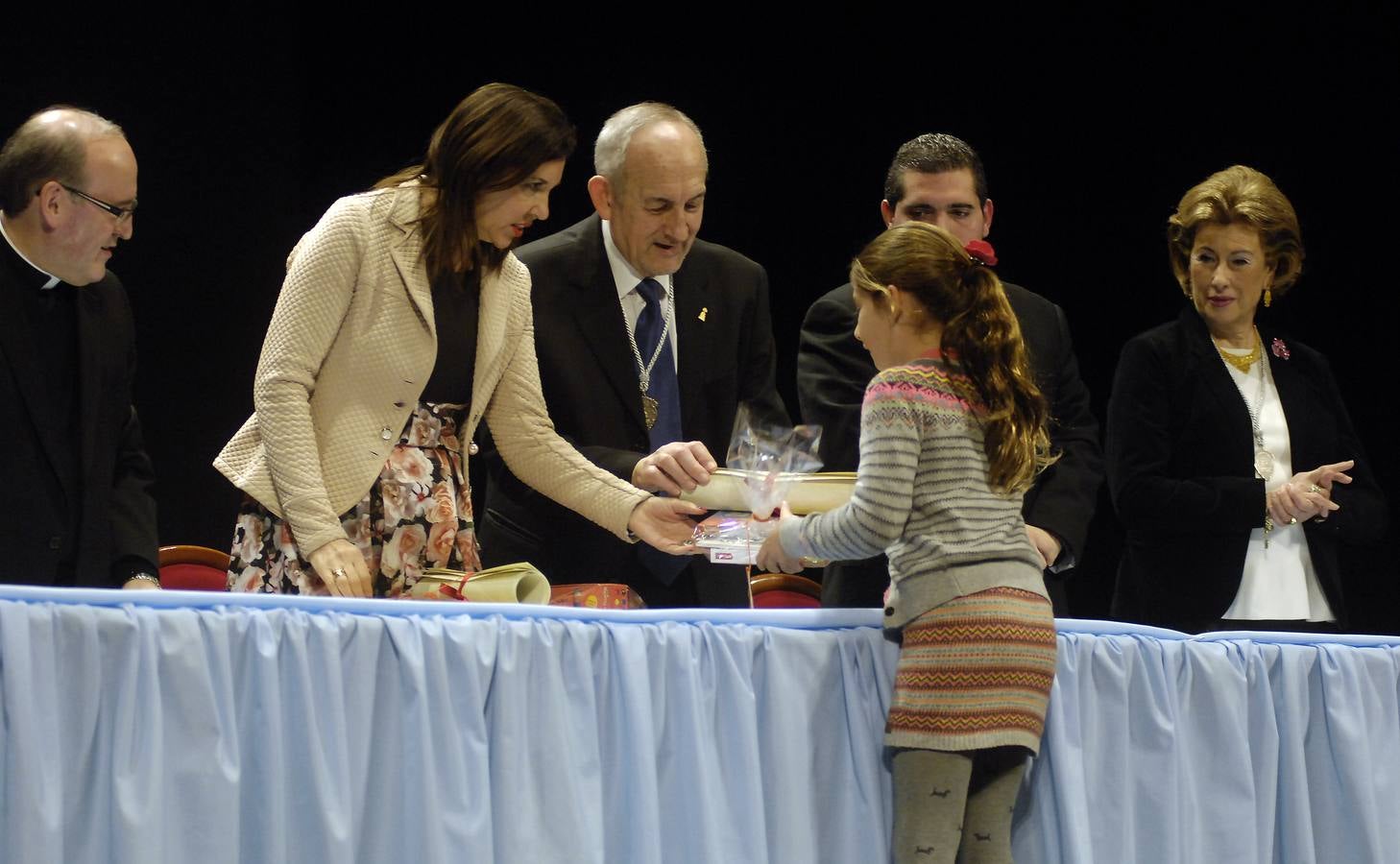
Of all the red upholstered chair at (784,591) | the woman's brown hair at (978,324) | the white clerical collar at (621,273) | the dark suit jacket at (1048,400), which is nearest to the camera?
the woman's brown hair at (978,324)

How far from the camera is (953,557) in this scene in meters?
2.27

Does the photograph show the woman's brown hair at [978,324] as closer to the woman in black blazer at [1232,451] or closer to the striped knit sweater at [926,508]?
the striped knit sweater at [926,508]

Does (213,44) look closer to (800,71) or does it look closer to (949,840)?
(800,71)

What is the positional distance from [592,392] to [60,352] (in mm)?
899

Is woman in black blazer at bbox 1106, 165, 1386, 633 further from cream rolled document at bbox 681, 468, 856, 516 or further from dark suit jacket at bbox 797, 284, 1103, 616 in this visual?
cream rolled document at bbox 681, 468, 856, 516

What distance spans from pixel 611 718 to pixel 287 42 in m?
2.67

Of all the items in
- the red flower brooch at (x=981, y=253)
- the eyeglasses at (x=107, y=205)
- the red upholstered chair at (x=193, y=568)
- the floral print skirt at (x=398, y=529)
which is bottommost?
the red upholstered chair at (x=193, y=568)

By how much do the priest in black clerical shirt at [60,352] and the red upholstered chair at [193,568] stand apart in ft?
2.49

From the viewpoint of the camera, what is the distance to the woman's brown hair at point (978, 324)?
2.32 meters

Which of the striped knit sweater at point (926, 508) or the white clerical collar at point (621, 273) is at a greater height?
the white clerical collar at point (621, 273)

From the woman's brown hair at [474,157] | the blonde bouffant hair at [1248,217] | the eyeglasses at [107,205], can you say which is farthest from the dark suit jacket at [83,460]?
the blonde bouffant hair at [1248,217]

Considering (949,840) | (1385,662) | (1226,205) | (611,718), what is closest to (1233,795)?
(1385,662)

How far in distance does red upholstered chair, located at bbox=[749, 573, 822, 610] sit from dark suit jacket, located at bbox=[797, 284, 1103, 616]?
795mm

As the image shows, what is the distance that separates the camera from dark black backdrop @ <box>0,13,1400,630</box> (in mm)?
4438
